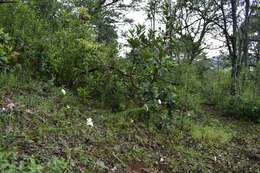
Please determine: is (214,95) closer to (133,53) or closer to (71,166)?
(133,53)

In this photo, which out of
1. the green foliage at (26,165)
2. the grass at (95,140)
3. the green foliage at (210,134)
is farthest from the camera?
the green foliage at (210,134)

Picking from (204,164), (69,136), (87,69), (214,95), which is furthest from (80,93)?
(214,95)

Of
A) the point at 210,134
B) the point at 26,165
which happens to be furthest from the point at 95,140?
the point at 210,134

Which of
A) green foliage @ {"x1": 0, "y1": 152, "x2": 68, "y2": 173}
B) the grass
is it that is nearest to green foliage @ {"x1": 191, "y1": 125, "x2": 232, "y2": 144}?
the grass

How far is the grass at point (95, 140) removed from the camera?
3182mm

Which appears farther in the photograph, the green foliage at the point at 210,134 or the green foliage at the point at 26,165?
the green foliage at the point at 210,134

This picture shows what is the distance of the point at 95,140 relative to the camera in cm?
396

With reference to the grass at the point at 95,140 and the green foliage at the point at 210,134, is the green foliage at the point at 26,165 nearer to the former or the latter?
the grass at the point at 95,140

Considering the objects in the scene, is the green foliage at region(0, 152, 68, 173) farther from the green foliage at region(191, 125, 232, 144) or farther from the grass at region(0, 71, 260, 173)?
the green foliage at region(191, 125, 232, 144)

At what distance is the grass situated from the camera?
3182mm

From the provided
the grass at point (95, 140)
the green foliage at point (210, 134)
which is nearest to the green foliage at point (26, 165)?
the grass at point (95, 140)

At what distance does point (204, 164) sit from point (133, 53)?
208 cm

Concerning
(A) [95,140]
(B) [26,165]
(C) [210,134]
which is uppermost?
(B) [26,165]

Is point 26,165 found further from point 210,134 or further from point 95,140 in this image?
point 210,134
